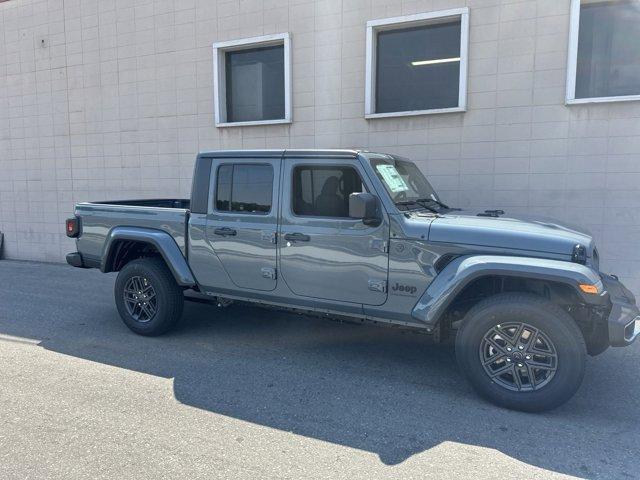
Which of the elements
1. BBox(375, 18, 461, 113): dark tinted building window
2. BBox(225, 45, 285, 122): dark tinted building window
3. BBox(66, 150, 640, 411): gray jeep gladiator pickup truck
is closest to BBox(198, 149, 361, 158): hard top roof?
BBox(66, 150, 640, 411): gray jeep gladiator pickup truck

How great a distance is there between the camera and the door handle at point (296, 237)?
4.46 m

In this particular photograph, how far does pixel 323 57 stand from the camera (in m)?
7.96

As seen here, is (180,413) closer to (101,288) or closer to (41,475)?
(41,475)

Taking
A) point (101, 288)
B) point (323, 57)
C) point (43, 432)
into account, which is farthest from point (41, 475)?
point (323, 57)

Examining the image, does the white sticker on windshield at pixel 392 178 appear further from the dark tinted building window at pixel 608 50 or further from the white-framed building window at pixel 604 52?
the dark tinted building window at pixel 608 50

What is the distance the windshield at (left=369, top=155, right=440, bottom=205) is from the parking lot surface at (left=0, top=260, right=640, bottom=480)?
1562 mm

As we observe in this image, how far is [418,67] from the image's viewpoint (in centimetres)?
762

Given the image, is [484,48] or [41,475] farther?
[484,48]

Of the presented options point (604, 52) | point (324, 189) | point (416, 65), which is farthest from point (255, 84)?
point (604, 52)

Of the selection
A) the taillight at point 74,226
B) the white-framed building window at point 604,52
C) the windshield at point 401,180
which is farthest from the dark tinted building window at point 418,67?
the taillight at point 74,226

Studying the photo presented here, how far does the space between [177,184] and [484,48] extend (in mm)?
5796

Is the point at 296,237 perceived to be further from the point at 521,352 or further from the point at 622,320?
the point at 622,320

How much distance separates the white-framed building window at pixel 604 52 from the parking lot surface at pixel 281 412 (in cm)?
359

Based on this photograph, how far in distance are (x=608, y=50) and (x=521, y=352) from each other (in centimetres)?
517
